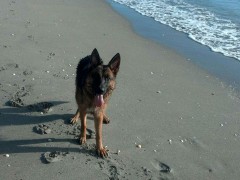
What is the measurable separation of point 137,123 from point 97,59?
1.74 m

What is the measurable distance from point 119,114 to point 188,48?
4853 millimetres

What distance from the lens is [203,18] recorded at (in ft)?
47.4

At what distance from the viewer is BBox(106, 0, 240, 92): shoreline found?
32.8 feet

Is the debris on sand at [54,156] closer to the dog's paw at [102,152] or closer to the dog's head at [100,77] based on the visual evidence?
the dog's paw at [102,152]

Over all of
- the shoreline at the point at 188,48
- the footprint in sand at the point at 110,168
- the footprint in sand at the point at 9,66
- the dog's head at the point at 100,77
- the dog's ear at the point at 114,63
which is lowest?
the footprint in sand at the point at 110,168

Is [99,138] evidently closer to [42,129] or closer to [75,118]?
[75,118]

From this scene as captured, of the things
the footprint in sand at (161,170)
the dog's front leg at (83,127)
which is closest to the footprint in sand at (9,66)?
the dog's front leg at (83,127)

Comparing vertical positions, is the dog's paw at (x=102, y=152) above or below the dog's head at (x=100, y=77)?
below

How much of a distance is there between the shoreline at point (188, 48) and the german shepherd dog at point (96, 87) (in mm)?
4060

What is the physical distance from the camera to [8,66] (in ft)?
28.7

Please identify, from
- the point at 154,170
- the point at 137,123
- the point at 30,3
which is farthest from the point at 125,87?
the point at 30,3

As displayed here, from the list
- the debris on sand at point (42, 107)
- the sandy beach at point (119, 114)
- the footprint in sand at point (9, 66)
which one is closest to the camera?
the sandy beach at point (119, 114)

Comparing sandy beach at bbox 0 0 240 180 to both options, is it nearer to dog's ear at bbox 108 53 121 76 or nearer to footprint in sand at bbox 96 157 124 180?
footprint in sand at bbox 96 157 124 180

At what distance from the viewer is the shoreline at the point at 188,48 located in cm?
998
